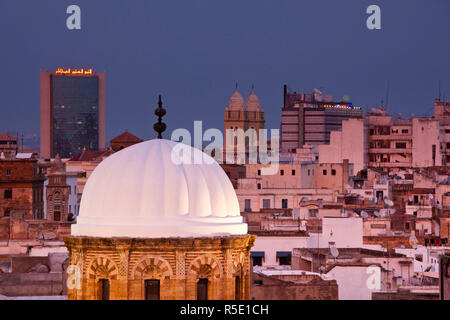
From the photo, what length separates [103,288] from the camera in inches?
861

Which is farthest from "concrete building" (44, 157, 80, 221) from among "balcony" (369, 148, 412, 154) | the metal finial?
the metal finial

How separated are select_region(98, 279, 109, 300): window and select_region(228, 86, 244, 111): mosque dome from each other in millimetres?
116555

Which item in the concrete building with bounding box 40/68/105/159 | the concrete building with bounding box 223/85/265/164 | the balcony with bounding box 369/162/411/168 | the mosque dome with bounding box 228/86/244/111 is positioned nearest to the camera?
the balcony with bounding box 369/162/411/168

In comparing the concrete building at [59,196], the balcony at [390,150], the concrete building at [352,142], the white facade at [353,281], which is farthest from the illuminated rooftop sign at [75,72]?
the white facade at [353,281]

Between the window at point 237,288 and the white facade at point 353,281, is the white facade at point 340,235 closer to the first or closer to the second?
the white facade at point 353,281

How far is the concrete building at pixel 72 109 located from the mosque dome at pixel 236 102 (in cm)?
3532

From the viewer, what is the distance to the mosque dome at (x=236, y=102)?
13875 cm

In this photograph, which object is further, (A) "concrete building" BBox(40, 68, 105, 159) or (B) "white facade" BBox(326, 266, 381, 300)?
(A) "concrete building" BBox(40, 68, 105, 159)

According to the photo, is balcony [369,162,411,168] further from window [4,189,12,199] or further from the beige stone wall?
the beige stone wall

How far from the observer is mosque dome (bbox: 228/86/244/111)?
13875 centimetres

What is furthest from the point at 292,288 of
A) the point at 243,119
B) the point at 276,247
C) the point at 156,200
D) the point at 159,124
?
the point at 243,119

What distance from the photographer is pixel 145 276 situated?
21.6 metres
